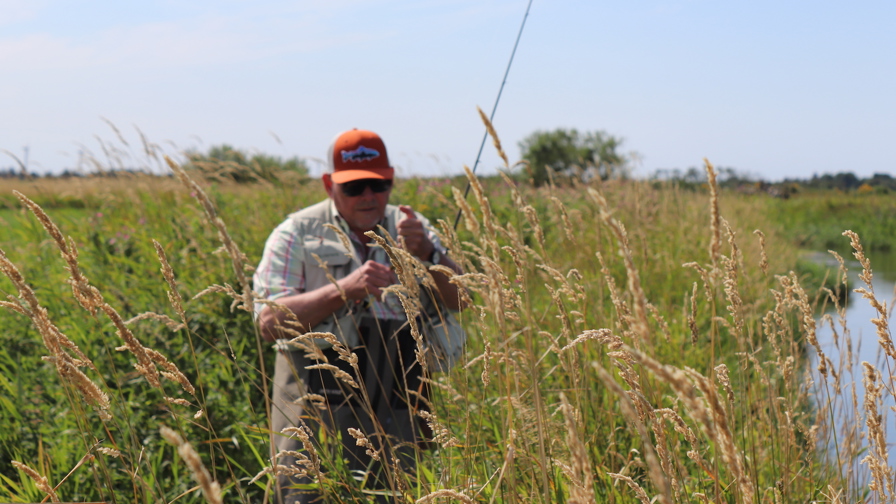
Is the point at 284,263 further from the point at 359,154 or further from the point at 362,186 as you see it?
the point at 359,154

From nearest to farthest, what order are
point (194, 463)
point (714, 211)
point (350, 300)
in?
point (194, 463) → point (714, 211) → point (350, 300)

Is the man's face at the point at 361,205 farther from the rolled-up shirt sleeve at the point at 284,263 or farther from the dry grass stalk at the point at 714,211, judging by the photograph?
the dry grass stalk at the point at 714,211

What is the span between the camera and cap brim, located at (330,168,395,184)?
283 cm

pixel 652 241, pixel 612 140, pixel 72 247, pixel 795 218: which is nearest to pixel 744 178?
pixel 795 218

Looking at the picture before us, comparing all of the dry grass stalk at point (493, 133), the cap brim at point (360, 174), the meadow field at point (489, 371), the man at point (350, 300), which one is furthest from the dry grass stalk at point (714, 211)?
the cap brim at point (360, 174)

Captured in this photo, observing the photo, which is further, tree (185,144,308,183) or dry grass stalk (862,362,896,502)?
tree (185,144,308,183)

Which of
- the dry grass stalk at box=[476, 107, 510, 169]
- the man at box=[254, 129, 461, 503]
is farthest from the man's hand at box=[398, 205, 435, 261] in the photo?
the dry grass stalk at box=[476, 107, 510, 169]

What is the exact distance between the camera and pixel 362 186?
287cm

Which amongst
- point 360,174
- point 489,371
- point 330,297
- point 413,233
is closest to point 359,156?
point 360,174

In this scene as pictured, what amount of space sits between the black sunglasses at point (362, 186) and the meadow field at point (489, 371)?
0.27m

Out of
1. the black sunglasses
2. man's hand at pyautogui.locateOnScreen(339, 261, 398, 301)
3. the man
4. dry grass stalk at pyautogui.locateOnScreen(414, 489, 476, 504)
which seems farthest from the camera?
the black sunglasses

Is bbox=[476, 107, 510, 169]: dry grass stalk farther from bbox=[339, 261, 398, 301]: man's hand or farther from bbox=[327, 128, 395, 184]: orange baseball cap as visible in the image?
bbox=[327, 128, 395, 184]: orange baseball cap

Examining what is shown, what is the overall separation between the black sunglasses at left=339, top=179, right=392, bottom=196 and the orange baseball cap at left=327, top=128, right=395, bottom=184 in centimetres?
3

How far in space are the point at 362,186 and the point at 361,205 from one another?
85mm
